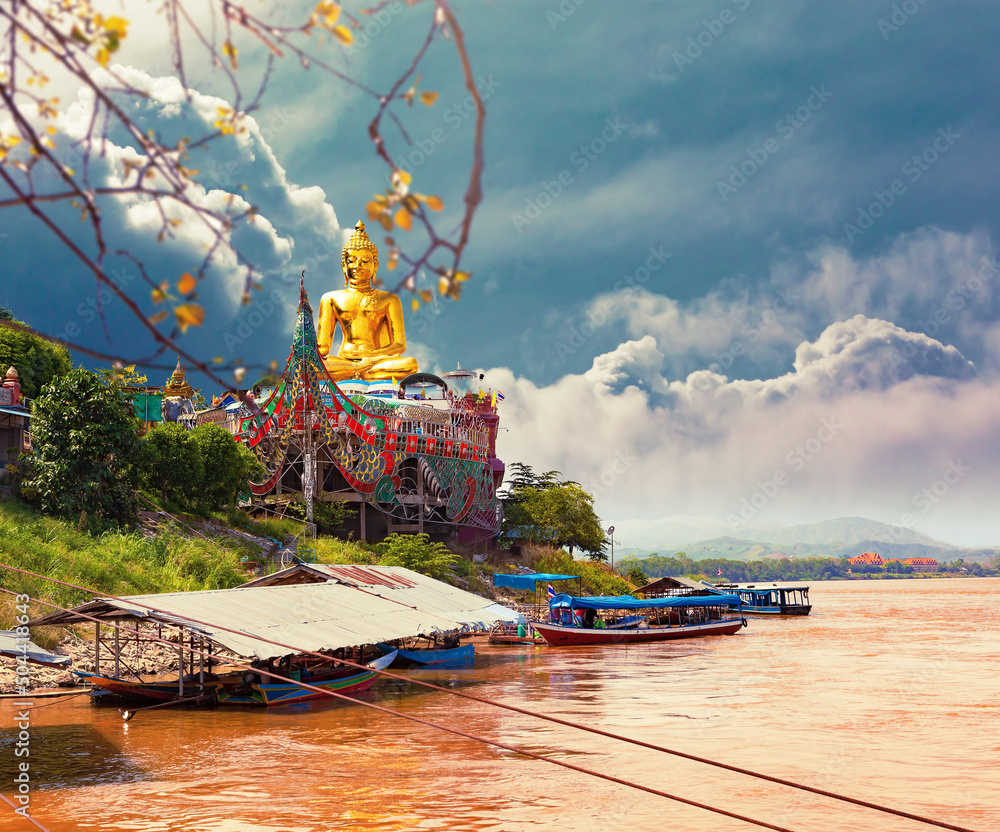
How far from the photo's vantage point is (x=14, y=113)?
2707mm

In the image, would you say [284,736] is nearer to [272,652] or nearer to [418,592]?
[272,652]

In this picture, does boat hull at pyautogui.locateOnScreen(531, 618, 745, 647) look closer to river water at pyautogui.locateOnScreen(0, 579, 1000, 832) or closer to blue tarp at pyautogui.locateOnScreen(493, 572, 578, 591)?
blue tarp at pyautogui.locateOnScreen(493, 572, 578, 591)

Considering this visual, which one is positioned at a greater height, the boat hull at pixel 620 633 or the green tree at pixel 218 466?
the green tree at pixel 218 466

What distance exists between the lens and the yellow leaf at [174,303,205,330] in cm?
274

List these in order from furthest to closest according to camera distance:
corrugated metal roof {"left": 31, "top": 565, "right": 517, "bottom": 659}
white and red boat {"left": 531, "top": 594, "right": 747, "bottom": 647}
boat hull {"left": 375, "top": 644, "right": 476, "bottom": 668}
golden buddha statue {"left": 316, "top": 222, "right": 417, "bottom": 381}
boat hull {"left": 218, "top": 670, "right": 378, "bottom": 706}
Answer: golden buddha statue {"left": 316, "top": 222, "right": 417, "bottom": 381}, white and red boat {"left": 531, "top": 594, "right": 747, "bottom": 647}, boat hull {"left": 375, "top": 644, "right": 476, "bottom": 668}, boat hull {"left": 218, "top": 670, "right": 378, "bottom": 706}, corrugated metal roof {"left": 31, "top": 565, "right": 517, "bottom": 659}

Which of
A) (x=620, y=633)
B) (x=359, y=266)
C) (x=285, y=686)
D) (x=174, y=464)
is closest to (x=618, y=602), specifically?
(x=620, y=633)

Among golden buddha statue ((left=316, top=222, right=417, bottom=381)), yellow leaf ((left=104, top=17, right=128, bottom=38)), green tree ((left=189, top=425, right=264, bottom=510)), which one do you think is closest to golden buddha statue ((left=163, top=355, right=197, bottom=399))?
golden buddha statue ((left=316, top=222, right=417, bottom=381))

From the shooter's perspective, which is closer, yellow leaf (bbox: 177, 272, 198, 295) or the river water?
yellow leaf (bbox: 177, 272, 198, 295)

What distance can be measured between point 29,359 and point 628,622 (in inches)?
1001

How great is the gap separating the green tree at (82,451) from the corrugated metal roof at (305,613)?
8046 millimetres

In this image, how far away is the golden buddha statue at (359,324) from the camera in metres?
45.5

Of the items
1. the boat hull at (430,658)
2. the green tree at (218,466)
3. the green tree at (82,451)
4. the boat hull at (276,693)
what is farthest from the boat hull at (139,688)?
the green tree at (218,466)

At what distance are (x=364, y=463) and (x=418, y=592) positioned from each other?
49.0 ft

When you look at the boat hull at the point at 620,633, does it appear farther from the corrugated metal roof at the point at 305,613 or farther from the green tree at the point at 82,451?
the green tree at the point at 82,451
